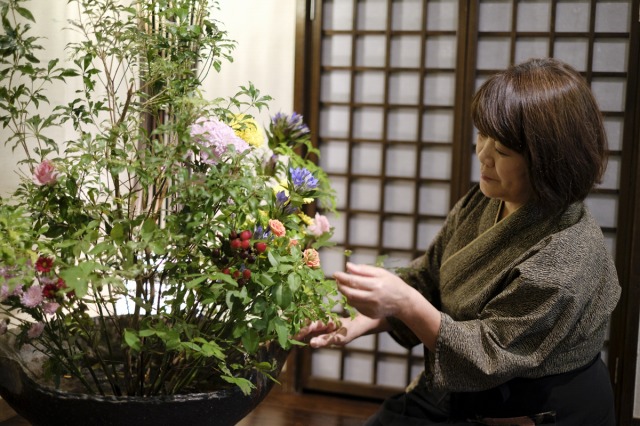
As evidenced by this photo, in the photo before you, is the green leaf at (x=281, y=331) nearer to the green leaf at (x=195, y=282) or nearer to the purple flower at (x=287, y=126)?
the green leaf at (x=195, y=282)

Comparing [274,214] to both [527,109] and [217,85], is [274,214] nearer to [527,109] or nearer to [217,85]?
[527,109]

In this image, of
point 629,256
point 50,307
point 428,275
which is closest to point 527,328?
point 428,275

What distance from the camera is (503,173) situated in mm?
1814

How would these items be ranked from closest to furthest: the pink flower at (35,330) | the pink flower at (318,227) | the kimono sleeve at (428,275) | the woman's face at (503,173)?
the pink flower at (35,330), the pink flower at (318,227), the woman's face at (503,173), the kimono sleeve at (428,275)

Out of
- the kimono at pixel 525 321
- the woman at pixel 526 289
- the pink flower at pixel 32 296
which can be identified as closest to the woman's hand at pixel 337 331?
the woman at pixel 526 289

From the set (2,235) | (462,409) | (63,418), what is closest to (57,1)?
(2,235)

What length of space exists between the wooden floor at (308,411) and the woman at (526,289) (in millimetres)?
1530

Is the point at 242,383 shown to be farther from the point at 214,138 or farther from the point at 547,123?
the point at 547,123

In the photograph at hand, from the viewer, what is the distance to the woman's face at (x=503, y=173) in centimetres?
179

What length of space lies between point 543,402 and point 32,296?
1.12 metres

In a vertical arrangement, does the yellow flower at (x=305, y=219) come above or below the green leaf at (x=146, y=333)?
above

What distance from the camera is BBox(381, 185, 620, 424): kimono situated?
1.69 m

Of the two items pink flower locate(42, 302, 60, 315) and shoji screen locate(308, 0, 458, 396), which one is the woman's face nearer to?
pink flower locate(42, 302, 60, 315)

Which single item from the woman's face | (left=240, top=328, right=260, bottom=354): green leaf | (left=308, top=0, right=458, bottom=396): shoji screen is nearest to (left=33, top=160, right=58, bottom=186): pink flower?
(left=240, top=328, right=260, bottom=354): green leaf
